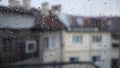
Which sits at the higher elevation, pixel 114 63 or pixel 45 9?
pixel 45 9

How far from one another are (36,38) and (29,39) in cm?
2

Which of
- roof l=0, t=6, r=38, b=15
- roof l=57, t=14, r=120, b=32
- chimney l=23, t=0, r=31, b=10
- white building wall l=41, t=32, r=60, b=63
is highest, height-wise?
chimney l=23, t=0, r=31, b=10

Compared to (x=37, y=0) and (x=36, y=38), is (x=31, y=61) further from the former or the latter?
(x=37, y=0)

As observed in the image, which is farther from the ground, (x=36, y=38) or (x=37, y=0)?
(x=37, y=0)

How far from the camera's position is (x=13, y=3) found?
86 cm

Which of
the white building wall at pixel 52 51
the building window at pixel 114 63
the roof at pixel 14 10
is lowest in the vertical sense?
the building window at pixel 114 63

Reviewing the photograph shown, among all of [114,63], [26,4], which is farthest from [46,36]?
[114,63]

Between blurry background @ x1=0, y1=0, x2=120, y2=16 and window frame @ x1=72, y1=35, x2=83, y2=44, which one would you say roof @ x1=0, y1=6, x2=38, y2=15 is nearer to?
blurry background @ x1=0, y1=0, x2=120, y2=16

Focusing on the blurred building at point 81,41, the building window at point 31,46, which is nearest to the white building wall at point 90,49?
the blurred building at point 81,41

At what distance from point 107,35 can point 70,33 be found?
4.9 inches

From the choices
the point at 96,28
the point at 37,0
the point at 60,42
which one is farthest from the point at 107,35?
the point at 37,0

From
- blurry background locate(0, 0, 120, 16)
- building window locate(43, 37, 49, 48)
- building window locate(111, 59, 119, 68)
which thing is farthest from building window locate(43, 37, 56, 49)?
building window locate(111, 59, 119, 68)

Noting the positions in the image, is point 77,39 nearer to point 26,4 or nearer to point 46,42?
point 46,42

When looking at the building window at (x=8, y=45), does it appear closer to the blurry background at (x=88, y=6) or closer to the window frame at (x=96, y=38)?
the blurry background at (x=88, y=6)
